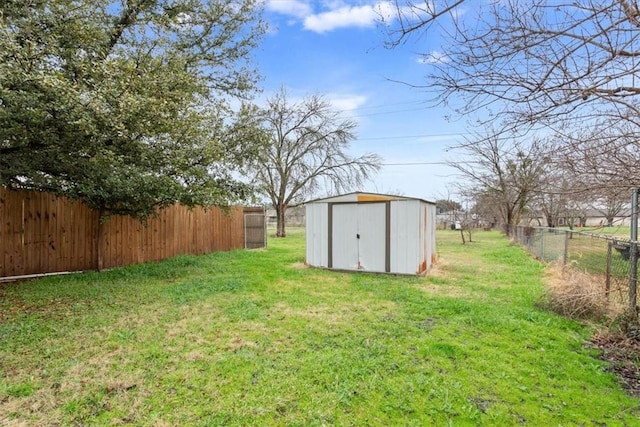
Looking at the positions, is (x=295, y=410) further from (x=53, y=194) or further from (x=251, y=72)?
(x=251, y=72)

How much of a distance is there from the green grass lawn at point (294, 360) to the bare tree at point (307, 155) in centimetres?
1298

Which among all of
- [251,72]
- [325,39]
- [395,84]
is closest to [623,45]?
[395,84]

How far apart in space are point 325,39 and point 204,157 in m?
3.09

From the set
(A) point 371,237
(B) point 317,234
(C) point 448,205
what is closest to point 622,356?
(A) point 371,237

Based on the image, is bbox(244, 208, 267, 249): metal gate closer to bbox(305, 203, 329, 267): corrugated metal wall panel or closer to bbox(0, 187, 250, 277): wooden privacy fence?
bbox(0, 187, 250, 277): wooden privacy fence

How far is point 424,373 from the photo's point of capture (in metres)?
2.79

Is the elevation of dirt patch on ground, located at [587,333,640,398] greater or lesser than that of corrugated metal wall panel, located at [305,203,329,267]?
lesser

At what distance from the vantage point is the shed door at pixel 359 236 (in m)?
7.40

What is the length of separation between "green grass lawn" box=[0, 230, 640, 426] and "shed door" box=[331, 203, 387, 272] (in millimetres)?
1828

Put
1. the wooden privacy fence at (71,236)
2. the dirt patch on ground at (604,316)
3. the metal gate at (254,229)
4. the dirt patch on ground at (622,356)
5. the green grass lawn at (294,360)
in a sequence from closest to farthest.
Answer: the green grass lawn at (294,360) → the dirt patch on ground at (622,356) → the dirt patch on ground at (604,316) → the wooden privacy fence at (71,236) → the metal gate at (254,229)

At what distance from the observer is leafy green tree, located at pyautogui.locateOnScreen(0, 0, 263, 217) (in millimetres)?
3848

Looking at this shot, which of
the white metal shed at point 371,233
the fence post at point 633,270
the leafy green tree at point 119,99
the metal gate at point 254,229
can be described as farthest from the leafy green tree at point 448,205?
the fence post at point 633,270

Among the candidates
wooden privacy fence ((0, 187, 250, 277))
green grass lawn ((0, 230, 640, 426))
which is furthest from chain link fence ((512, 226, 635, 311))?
wooden privacy fence ((0, 187, 250, 277))

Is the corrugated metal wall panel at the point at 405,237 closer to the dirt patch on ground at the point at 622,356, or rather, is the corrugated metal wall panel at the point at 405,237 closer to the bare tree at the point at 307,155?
the dirt patch on ground at the point at 622,356
